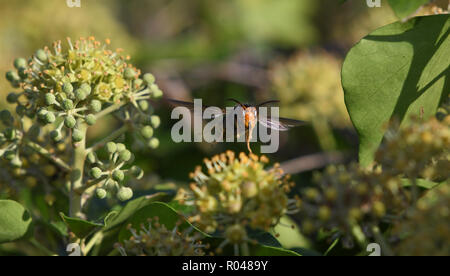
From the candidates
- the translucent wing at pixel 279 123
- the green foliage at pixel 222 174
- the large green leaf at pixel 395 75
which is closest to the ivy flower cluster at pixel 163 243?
the green foliage at pixel 222 174

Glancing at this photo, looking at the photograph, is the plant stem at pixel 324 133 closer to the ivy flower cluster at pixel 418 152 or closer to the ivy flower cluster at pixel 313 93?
the ivy flower cluster at pixel 313 93

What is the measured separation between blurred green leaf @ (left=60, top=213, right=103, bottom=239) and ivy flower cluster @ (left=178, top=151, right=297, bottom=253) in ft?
1.30

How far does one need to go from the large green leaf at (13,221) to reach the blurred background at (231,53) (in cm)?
82

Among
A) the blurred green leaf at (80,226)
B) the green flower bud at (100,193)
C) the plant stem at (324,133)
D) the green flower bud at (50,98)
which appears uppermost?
the plant stem at (324,133)

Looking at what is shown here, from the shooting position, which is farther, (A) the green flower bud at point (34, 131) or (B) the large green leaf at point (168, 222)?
(A) the green flower bud at point (34, 131)

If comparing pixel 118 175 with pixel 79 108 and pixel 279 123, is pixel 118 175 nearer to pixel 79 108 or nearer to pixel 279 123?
pixel 79 108

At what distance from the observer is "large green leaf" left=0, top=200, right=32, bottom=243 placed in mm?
1909

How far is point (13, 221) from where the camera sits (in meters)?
1.95

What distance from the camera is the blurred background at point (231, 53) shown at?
149 inches

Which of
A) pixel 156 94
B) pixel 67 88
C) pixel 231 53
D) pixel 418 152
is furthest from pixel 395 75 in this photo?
pixel 231 53

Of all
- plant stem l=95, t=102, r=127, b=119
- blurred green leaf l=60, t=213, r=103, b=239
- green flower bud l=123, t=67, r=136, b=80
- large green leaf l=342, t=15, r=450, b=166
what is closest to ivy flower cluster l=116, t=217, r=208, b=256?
blurred green leaf l=60, t=213, r=103, b=239
